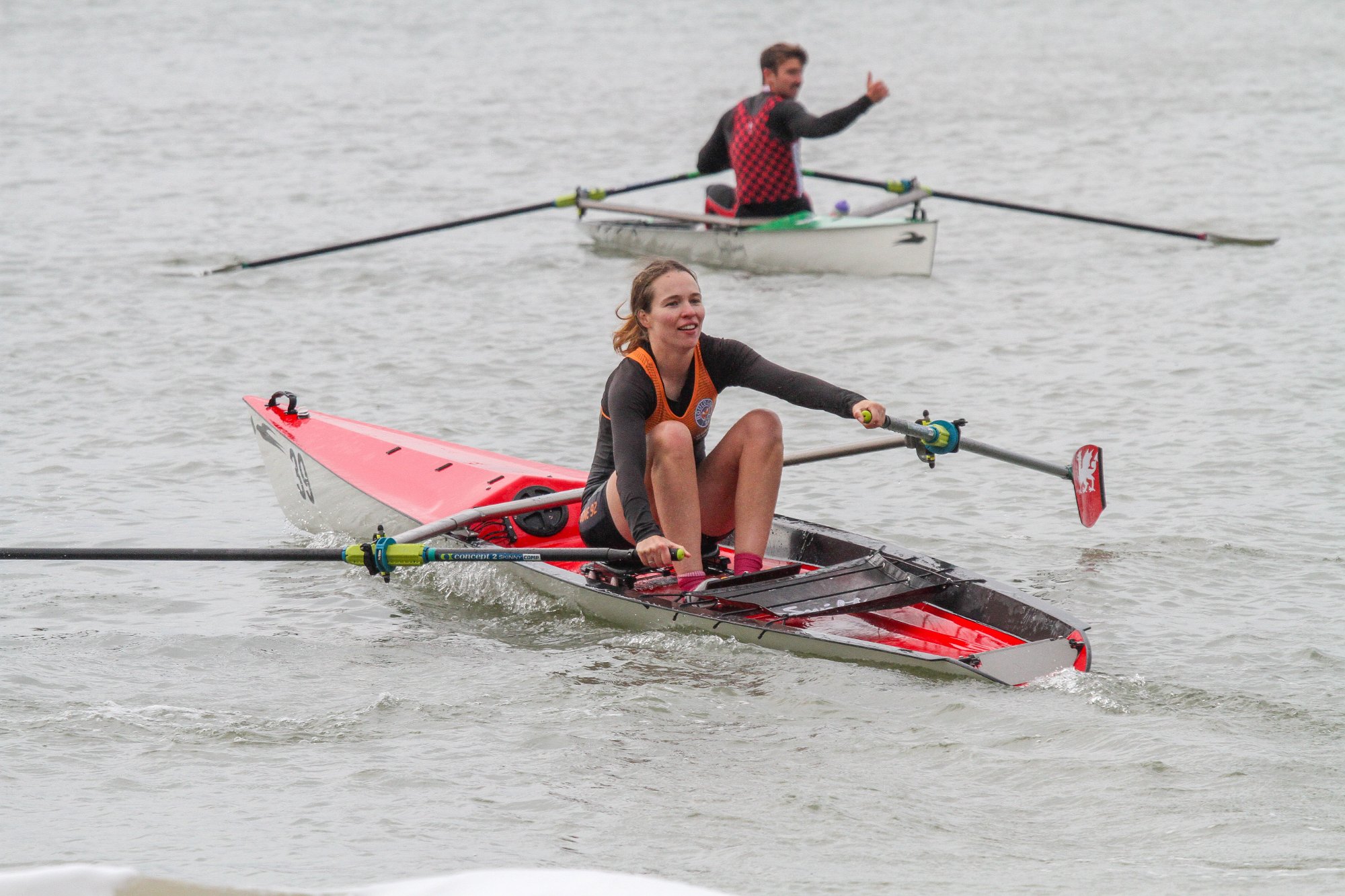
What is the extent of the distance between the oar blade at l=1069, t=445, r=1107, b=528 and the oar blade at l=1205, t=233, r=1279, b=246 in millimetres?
6460

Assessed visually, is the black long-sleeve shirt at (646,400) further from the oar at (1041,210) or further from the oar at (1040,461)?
the oar at (1041,210)

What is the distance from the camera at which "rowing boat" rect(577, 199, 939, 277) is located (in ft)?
37.1

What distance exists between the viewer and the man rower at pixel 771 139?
409 inches

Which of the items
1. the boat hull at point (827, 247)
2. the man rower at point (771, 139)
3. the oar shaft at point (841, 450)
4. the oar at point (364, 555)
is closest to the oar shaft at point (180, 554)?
the oar at point (364, 555)

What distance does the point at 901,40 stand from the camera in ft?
93.8

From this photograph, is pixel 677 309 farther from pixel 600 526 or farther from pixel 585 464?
pixel 585 464

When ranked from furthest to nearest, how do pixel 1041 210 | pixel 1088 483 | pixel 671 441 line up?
1. pixel 1041 210
2. pixel 1088 483
3. pixel 671 441

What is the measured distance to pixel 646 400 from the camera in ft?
16.1

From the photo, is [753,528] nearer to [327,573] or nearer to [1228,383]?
[327,573]

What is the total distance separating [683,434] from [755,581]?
0.55m

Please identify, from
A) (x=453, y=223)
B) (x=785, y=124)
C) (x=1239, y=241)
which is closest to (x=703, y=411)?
(x=785, y=124)

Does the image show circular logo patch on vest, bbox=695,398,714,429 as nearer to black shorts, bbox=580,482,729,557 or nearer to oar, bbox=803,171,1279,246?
black shorts, bbox=580,482,729,557

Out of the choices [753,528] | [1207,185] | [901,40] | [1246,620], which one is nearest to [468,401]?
[753,528]

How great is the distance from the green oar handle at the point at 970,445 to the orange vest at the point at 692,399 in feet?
1.72
